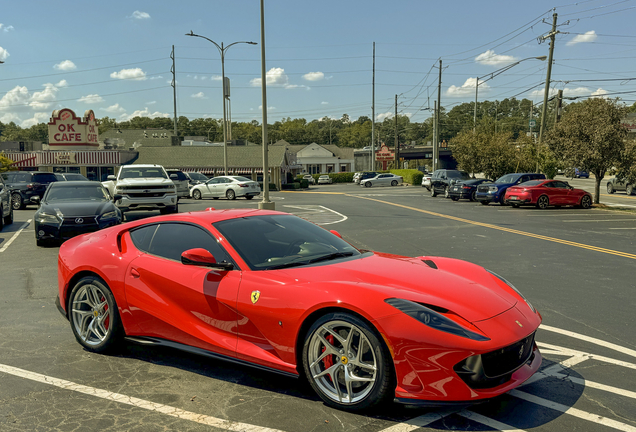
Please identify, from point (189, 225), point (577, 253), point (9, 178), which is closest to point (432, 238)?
point (577, 253)

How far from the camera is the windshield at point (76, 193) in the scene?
13.5 metres

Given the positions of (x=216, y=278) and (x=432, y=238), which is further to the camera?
(x=432, y=238)

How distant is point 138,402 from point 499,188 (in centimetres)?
2688

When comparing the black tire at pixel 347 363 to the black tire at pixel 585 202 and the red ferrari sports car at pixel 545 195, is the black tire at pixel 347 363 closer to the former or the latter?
the red ferrari sports car at pixel 545 195

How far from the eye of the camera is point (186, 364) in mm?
4820

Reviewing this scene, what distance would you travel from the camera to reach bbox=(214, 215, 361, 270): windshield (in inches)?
173

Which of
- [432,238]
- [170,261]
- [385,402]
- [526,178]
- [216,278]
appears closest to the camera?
[385,402]

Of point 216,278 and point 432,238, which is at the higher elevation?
point 216,278

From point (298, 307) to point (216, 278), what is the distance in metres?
0.86

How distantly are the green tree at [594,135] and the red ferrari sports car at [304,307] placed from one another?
84.5 ft

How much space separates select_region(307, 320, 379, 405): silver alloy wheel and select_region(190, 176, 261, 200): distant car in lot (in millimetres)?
30891

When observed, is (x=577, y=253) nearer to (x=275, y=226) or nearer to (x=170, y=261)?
(x=275, y=226)

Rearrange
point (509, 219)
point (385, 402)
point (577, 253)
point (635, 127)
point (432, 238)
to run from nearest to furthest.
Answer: point (385, 402) < point (577, 253) < point (432, 238) < point (509, 219) < point (635, 127)

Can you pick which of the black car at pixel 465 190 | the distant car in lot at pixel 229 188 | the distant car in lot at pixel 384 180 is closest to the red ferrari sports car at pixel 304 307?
the black car at pixel 465 190
